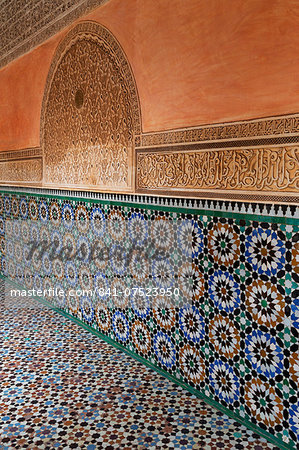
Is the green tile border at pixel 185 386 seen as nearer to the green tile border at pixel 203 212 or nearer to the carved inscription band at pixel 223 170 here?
the green tile border at pixel 203 212

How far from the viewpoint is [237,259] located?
153 cm

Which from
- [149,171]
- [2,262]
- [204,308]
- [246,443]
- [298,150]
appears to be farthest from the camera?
[2,262]

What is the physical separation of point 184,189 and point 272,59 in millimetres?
617

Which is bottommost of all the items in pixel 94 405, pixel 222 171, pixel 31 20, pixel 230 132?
pixel 94 405

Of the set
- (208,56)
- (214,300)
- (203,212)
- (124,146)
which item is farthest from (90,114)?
(214,300)

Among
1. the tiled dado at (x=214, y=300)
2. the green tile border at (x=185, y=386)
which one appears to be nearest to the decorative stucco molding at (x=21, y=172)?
the tiled dado at (x=214, y=300)

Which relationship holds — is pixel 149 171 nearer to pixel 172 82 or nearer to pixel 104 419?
pixel 172 82

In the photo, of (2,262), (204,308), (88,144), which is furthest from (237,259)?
(2,262)

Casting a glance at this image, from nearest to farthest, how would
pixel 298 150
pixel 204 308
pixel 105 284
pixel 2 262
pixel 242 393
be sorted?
pixel 298 150 < pixel 242 393 < pixel 204 308 < pixel 105 284 < pixel 2 262

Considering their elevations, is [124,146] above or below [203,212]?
above

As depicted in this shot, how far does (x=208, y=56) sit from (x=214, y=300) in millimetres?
942

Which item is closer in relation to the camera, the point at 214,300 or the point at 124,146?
the point at 214,300

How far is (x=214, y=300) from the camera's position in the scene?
1657mm

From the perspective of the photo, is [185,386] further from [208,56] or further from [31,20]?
[31,20]
